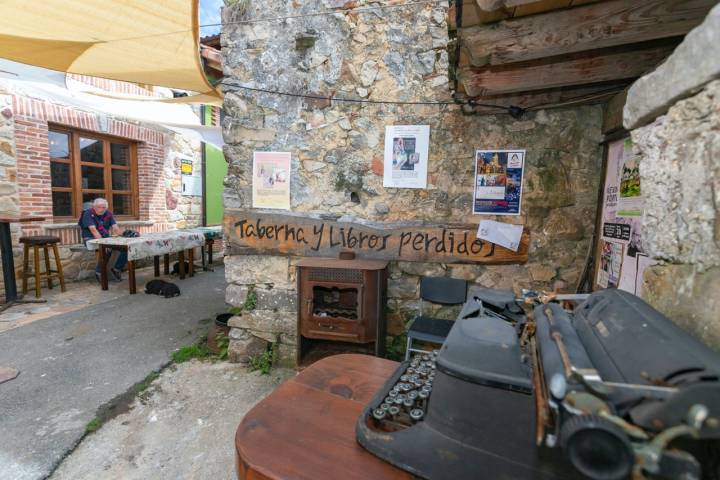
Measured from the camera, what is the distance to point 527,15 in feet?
5.09

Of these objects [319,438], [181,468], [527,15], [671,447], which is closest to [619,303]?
[671,447]

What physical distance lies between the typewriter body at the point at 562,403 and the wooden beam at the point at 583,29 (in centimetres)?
123

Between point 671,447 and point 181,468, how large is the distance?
2400 millimetres

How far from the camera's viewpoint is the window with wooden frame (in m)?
5.55

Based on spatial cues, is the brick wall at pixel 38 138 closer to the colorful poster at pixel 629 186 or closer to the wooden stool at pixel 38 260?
the wooden stool at pixel 38 260

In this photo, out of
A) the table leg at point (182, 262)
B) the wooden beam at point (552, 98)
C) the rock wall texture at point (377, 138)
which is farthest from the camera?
the table leg at point (182, 262)

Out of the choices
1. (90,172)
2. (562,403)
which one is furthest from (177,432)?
(90,172)

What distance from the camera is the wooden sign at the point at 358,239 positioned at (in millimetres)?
2912

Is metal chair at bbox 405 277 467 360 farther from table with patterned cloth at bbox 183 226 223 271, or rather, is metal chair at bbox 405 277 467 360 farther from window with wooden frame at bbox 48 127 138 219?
window with wooden frame at bbox 48 127 138 219

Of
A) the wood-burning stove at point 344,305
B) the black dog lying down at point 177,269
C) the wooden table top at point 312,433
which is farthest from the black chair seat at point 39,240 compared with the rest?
the wooden table top at point 312,433

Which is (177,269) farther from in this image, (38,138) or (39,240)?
(38,138)

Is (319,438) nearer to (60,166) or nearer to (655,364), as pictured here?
(655,364)

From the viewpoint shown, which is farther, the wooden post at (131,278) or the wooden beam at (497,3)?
the wooden post at (131,278)

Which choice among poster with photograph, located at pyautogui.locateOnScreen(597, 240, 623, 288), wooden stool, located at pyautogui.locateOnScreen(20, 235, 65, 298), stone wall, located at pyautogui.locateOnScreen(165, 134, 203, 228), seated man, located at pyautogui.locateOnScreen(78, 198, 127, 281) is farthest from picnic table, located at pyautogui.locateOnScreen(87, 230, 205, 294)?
poster with photograph, located at pyautogui.locateOnScreen(597, 240, 623, 288)
